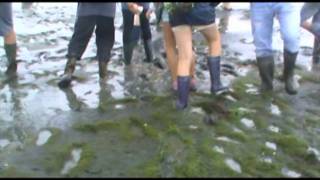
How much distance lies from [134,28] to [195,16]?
7.17 feet

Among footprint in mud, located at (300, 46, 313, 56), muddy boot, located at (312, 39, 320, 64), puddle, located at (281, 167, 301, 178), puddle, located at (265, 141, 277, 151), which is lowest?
footprint in mud, located at (300, 46, 313, 56)

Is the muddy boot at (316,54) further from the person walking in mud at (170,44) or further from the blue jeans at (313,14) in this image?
the person walking in mud at (170,44)

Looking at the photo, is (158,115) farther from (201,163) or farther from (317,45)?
(317,45)

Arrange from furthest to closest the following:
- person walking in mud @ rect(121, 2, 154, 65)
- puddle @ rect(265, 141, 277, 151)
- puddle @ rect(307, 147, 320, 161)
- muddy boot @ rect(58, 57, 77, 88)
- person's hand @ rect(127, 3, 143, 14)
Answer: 1. person walking in mud @ rect(121, 2, 154, 65)
2. muddy boot @ rect(58, 57, 77, 88)
3. person's hand @ rect(127, 3, 143, 14)
4. puddle @ rect(265, 141, 277, 151)
5. puddle @ rect(307, 147, 320, 161)

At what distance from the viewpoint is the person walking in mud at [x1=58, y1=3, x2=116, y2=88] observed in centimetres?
747

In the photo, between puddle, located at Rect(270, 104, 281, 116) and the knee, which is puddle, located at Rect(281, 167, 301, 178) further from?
the knee

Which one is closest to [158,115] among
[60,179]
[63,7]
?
[60,179]

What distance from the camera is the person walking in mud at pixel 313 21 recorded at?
8086 millimetres

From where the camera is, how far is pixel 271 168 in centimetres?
518

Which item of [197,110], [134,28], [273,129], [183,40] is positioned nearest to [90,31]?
[134,28]

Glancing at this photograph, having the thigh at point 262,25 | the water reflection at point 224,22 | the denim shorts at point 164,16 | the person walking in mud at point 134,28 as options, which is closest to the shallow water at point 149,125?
the person walking in mud at point 134,28

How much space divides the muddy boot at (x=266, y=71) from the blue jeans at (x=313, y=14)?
1.26 metres

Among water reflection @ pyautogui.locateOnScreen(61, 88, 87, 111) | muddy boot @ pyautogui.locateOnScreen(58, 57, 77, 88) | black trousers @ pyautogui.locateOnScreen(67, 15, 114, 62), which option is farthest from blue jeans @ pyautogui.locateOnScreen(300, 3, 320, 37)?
water reflection @ pyautogui.locateOnScreen(61, 88, 87, 111)

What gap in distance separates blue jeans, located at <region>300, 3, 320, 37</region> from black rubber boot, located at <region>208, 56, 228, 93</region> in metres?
1.82
